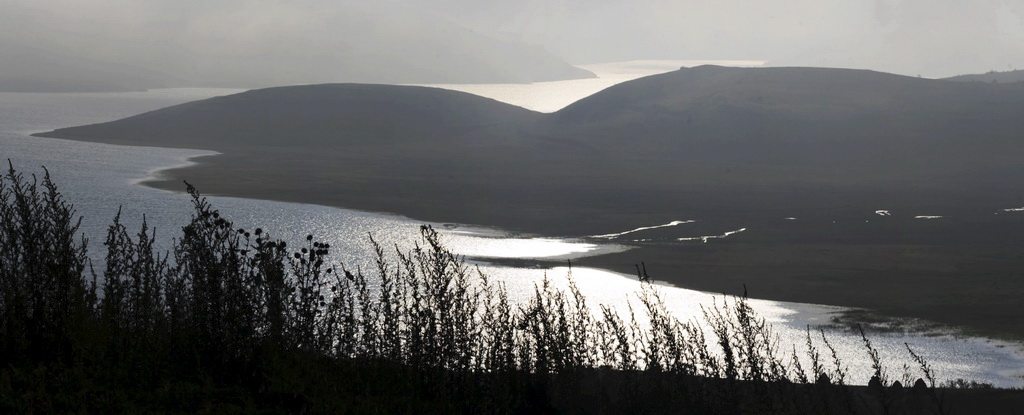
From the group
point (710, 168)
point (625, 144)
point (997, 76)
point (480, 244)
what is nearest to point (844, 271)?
point (480, 244)

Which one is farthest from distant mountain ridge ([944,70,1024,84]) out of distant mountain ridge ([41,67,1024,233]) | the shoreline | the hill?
the shoreline

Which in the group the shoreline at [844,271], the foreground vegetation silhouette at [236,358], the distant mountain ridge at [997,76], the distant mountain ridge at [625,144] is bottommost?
the shoreline at [844,271]

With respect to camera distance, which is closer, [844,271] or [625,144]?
[844,271]

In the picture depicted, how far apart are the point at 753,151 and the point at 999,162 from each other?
24167mm

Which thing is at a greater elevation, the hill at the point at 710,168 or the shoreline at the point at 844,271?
the hill at the point at 710,168

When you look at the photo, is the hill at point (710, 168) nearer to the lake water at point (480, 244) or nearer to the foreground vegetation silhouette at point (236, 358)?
the lake water at point (480, 244)

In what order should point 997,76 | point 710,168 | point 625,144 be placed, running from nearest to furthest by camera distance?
point 710,168
point 625,144
point 997,76

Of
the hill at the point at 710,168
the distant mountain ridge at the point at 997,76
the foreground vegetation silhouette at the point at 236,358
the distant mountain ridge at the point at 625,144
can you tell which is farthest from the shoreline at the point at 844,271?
the distant mountain ridge at the point at 997,76

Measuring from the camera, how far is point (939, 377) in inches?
818

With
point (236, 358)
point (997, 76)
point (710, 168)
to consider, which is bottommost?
point (236, 358)

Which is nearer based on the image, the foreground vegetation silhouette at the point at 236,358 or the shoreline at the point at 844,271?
the foreground vegetation silhouette at the point at 236,358

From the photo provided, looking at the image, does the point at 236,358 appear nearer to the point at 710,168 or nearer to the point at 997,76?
the point at 710,168

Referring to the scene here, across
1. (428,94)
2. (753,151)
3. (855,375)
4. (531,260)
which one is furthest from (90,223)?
(428,94)

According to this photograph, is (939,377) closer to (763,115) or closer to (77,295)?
(77,295)
